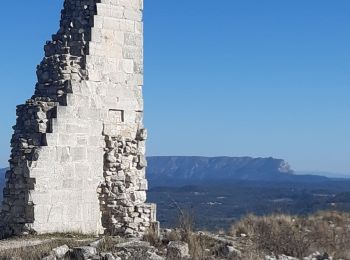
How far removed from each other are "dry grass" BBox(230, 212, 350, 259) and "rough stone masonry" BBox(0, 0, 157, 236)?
8.06 feet

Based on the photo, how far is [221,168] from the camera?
160m

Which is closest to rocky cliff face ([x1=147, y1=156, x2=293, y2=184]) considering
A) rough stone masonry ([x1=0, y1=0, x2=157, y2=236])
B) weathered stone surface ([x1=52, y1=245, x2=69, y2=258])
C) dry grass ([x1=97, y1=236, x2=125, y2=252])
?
rough stone masonry ([x1=0, y1=0, x2=157, y2=236])

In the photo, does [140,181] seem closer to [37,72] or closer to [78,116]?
[78,116]

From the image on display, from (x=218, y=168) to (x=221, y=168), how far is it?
1.07 m

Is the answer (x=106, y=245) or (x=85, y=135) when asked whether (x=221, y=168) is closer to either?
(x=85, y=135)

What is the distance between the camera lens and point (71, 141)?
1384 cm

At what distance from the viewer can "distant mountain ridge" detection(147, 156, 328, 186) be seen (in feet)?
499

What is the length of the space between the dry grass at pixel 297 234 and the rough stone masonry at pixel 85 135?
2455 millimetres

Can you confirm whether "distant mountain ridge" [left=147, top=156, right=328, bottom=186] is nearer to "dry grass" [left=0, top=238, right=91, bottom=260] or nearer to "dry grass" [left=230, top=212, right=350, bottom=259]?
"dry grass" [left=230, top=212, right=350, bottom=259]

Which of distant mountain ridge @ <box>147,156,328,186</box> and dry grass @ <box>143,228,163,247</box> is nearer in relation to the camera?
dry grass @ <box>143,228,163,247</box>

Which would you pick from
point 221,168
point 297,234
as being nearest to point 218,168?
point 221,168

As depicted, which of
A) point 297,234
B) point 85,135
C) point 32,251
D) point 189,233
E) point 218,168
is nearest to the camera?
point 32,251

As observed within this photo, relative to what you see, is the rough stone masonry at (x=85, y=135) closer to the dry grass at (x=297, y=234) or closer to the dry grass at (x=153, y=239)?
the dry grass at (x=153, y=239)

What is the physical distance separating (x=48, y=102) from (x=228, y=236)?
4730 millimetres
